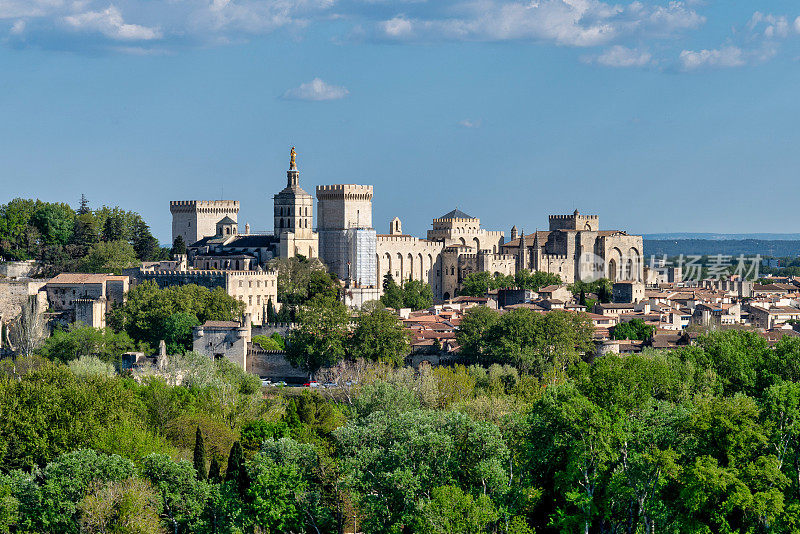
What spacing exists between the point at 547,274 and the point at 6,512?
58.9 m

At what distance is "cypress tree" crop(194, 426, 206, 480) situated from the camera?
34.8 metres

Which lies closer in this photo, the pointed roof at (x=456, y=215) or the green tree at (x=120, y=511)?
the green tree at (x=120, y=511)

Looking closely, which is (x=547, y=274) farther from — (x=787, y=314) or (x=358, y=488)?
(x=358, y=488)

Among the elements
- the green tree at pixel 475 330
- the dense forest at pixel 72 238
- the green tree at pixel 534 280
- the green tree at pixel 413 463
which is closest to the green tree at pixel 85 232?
the dense forest at pixel 72 238

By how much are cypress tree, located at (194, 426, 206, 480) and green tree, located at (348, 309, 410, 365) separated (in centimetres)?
1933

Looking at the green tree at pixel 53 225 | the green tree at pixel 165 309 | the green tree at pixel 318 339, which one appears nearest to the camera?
the green tree at pixel 318 339

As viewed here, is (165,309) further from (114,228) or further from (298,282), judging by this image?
(114,228)

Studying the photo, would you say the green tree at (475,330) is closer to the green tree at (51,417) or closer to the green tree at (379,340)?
the green tree at (379,340)

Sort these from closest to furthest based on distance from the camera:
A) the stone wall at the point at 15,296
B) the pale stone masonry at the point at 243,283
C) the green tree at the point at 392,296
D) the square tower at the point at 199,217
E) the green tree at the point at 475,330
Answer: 1. the green tree at the point at 475,330
2. the stone wall at the point at 15,296
3. the pale stone masonry at the point at 243,283
4. the green tree at the point at 392,296
5. the square tower at the point at 199,217

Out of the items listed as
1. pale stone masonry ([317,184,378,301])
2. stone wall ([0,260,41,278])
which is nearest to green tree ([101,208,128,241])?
stone wall ([0,260,41,278])

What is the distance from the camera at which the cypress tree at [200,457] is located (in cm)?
3478

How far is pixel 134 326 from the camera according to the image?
5975 centimetres

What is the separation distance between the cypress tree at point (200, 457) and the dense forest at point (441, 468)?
0.06 metres

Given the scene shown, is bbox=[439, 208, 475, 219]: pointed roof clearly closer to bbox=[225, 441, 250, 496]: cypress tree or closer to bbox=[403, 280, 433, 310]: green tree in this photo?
bbox=[403, 280, 433, 310]: green tree
